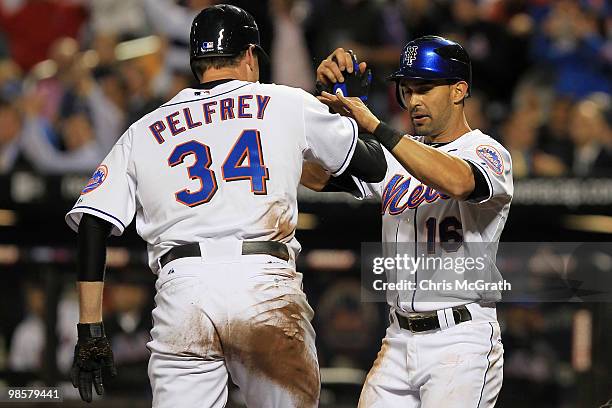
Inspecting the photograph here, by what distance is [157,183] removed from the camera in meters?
3.49

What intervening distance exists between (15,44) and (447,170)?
7.23 m

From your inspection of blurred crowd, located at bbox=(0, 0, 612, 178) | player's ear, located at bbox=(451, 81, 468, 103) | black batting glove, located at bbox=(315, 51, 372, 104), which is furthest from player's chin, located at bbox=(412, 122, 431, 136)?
blurred crowd, located at bbox=(0, 0, 612, 178)

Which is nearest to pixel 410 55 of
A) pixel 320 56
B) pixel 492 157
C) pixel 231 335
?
pixel 492 157

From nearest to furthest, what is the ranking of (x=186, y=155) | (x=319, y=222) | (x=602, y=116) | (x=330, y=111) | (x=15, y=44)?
1. (x=186, y=155)
2. (x=330, y=111)
3. (x=319, y=222)
4. (x=602, y=116)
5. (x=15, y=44)

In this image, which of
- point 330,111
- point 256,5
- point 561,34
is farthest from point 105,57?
point 330,111

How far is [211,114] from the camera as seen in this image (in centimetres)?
353

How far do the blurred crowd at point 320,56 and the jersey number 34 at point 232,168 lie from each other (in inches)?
168

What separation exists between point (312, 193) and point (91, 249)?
306cm

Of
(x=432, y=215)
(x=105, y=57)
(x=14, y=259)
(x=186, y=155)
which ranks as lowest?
(x=14, y=259)

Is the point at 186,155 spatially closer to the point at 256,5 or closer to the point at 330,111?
the point at 330,111

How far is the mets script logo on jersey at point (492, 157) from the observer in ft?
12.3

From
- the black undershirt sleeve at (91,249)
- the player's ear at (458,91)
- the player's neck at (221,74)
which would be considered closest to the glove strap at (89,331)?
the black undershirt sleeve at (91,249)

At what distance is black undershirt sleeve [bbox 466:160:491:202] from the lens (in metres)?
3.62

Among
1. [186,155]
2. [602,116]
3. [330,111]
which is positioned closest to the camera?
[186,155]
